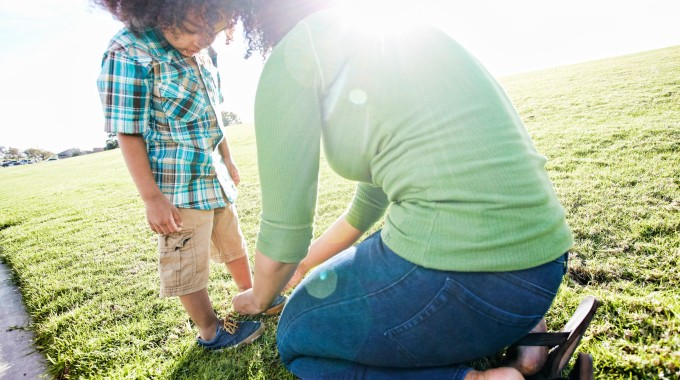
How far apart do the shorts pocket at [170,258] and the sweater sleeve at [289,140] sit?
0.93 metres

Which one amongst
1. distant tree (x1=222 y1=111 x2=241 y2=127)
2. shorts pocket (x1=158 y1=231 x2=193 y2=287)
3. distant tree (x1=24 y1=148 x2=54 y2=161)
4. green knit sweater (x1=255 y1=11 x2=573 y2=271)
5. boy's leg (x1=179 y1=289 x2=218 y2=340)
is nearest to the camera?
green knit sweater (x1=255 y1=11 x2=573 y2=271)

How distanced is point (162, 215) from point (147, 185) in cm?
16

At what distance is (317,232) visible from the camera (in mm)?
3639

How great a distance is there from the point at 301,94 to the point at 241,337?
159 centimetres

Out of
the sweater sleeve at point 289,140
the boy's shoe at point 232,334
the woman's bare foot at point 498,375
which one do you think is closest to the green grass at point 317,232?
the boy's shoe at point 232,334

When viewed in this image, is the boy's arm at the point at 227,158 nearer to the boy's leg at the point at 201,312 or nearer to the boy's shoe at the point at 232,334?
the boy's leg at the point at 201,312

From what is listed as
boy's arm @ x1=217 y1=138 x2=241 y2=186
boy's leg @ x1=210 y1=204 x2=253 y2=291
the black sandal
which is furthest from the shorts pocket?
the black sandal

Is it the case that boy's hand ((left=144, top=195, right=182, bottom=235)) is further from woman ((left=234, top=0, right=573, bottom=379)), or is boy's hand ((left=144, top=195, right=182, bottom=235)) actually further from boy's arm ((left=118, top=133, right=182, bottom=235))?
woman ((left=234, top=0, right=573, bottom=379))

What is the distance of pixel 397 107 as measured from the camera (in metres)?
1.01

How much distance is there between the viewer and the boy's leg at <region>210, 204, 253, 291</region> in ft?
7.46

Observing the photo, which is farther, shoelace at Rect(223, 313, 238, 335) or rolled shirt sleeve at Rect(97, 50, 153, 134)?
shoelace at Rect(223, 313, 238, 335)

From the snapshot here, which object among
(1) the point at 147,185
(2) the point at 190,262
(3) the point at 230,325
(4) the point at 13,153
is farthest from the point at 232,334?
(4) the point at 13,153

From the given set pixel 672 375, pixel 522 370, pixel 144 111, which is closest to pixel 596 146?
pixel 672 375

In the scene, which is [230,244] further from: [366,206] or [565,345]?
[565,345]
